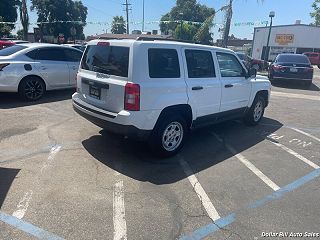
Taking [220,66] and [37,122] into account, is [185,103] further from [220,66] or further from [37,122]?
[37,122]

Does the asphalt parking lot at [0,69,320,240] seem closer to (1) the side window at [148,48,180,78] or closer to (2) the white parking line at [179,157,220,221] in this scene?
(2) the white parking line at [179,157,220,221]

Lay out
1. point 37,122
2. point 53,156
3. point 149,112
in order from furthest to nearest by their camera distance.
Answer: point 37,122 < point 53,156 < point 149,112

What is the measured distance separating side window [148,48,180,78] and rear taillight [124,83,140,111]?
0.35m

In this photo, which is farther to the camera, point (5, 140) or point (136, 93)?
point (5, 140)

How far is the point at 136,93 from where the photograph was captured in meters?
4.43

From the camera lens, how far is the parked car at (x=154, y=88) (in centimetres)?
453

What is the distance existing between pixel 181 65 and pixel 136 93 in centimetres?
110

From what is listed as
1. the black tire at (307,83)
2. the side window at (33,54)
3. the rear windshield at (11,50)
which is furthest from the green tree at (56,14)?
the side window at (33,54)

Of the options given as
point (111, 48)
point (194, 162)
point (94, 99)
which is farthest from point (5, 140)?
point (194, 162)

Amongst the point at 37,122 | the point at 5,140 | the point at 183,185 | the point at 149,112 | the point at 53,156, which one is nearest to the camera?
the point at 183,185

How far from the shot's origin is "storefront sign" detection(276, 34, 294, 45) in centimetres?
4347

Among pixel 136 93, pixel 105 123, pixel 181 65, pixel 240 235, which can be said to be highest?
pixel 181 65

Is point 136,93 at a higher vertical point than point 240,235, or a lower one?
higher

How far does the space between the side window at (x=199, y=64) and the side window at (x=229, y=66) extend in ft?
1.10
